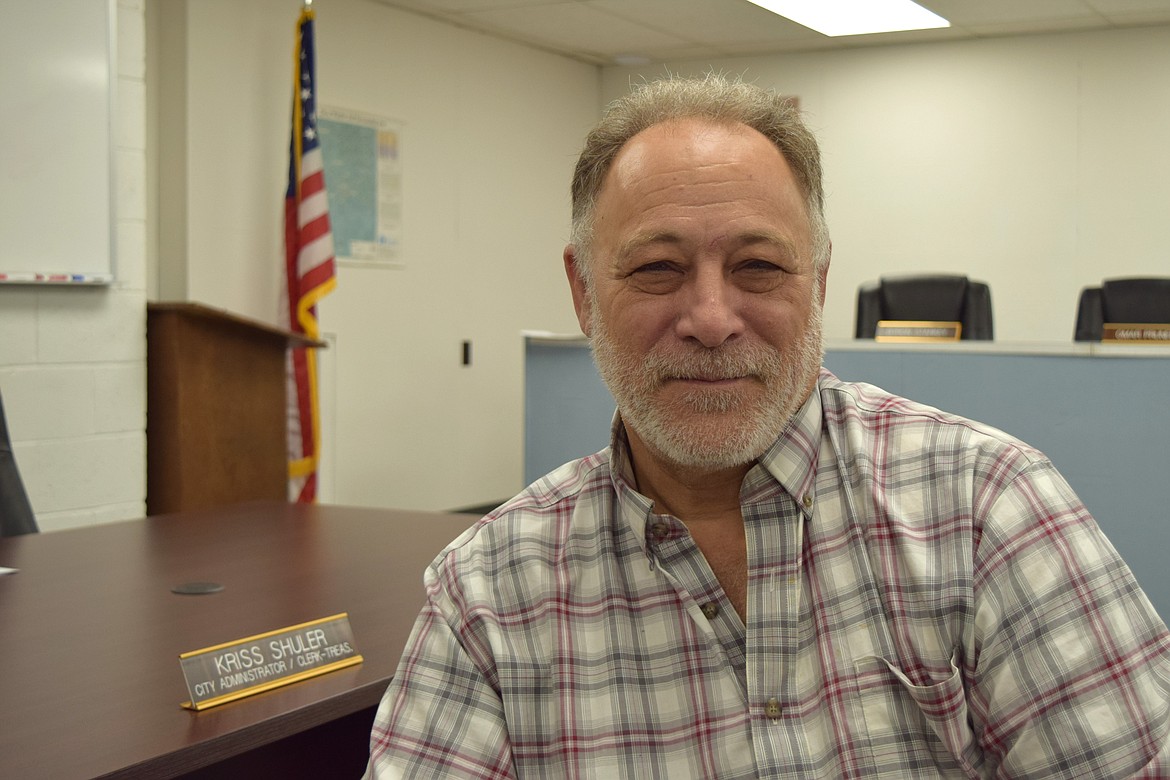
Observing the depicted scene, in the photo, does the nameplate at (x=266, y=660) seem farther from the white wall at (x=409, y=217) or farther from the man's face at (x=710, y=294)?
the white wall at (x=409, y=217)

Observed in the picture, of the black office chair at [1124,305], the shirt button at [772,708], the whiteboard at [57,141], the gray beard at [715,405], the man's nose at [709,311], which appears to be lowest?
the shirt button at [772,708]

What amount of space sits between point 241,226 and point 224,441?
52.0 inches

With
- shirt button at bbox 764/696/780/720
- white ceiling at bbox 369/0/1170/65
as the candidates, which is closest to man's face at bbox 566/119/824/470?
shirt button at bbox 764/696/780/720

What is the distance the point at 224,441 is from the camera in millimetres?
4219

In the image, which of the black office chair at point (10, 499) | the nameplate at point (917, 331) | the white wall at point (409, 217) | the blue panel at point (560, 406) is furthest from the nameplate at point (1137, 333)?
the white wall at point (409, 217)

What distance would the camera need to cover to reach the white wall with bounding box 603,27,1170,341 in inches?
248

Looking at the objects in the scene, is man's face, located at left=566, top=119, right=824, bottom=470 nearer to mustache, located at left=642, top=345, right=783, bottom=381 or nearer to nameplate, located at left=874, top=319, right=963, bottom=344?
mustache, located at left=642, top=345, right=783, bottom=381

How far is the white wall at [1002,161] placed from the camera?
248 inches

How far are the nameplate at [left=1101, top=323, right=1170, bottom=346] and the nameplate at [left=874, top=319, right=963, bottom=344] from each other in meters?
0.55

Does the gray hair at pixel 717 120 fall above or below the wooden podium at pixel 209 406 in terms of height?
above

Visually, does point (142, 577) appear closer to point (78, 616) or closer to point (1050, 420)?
point (78, 616)

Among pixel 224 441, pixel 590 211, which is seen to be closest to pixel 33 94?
pixel 224 441

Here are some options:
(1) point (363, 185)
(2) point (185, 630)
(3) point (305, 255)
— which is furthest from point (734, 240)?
(1) point (363, 185)

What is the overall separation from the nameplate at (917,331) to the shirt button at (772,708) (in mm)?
3388
